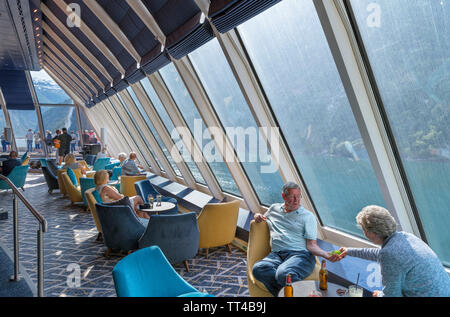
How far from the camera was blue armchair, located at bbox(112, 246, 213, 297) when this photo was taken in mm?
2525

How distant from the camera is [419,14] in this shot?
8.47 feet

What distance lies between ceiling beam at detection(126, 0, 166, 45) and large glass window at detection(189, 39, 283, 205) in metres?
0.57

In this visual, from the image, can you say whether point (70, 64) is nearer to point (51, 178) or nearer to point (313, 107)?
point (51, 178)

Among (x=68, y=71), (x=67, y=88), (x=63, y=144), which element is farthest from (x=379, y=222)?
(x=67, y=88)

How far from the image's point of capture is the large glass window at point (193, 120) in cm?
690

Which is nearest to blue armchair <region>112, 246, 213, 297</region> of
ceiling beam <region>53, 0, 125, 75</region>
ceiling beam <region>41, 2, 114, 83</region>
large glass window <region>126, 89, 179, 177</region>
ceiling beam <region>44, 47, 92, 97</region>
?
ceiling beam <region>53, 0, 125, 75</region>

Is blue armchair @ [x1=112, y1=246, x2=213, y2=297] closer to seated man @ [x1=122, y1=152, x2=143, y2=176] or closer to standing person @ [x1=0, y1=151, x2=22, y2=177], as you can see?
seated man @ [x1=122, y1=152, x2=143, y2=176]

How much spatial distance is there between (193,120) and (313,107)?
3692 mm

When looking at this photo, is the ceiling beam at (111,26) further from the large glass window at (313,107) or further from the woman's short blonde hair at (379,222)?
the woman's short blonde hair at (379,222)

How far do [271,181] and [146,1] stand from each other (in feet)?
11.6

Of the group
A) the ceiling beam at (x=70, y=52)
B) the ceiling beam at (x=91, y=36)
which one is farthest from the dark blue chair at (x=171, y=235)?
the ceiling beam at (x=70, y=52)

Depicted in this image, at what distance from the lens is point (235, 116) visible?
570cm

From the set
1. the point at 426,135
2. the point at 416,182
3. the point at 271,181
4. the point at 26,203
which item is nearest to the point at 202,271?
the point at 271,181

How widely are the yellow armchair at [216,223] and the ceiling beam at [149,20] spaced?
2.84 metres
